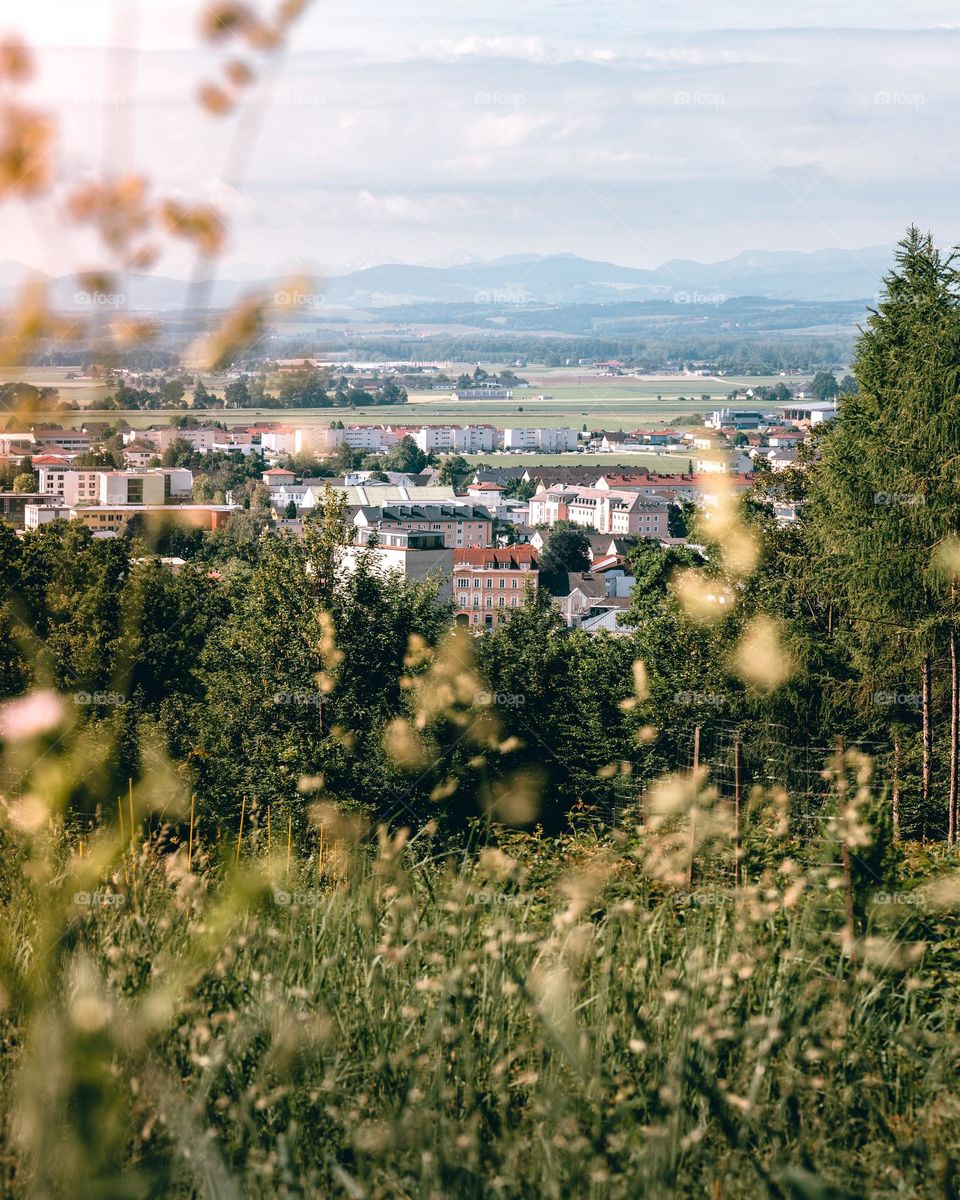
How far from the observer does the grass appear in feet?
7.18

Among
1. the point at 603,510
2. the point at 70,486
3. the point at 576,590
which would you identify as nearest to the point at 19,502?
the point at 70,486

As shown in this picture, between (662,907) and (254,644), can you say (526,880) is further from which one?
(254,644)

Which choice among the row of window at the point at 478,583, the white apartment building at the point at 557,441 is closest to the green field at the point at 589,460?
the white apartment building at the point at 557,441

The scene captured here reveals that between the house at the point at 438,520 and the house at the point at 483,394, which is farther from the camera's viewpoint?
the house at the point at 483,394

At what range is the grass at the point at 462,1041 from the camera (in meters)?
2.19

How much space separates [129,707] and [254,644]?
2977mm

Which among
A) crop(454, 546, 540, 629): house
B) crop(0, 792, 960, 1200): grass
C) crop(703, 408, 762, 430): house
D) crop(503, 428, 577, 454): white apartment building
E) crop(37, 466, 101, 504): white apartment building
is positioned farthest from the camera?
crop(503, 428, 577, 454): white apartment building

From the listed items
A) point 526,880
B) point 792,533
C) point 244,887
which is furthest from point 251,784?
point 244,887

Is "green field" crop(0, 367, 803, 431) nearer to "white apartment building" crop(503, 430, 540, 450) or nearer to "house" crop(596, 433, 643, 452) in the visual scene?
"white apartment building" crop(503, 430, 540, 450)

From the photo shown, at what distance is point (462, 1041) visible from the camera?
102 inches

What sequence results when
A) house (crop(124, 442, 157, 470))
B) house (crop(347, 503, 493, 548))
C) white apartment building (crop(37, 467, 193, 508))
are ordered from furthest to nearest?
1. house (crop(347, 503, 493, 548))
2. house (crop(124, 442, 157, 470))
3. white apartment building (crop(37, 467, 193, 508))

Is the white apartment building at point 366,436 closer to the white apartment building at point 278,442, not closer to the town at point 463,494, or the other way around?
the town at point 463,494

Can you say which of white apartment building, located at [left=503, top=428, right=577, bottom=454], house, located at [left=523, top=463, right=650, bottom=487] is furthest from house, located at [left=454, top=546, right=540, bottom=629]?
white apartment building, located at [left=503, top=428, right=577, bottom=454]

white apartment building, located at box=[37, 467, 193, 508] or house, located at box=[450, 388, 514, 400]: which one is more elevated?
house, located at box=[450, 388, 514, 400]
